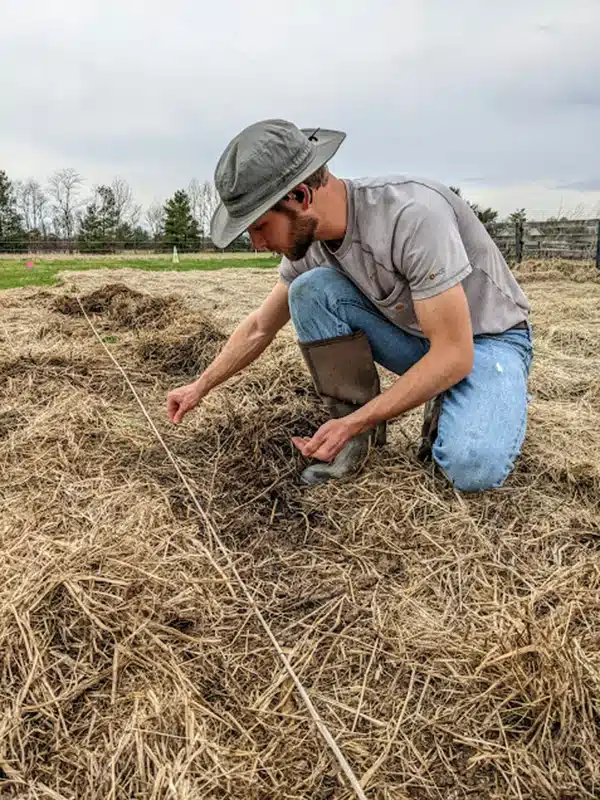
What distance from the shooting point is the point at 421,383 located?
1.80m

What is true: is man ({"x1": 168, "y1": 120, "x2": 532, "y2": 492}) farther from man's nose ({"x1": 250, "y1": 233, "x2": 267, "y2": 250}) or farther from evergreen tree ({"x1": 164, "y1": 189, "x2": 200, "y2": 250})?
evergreen tree ({"x1": 164, "y1": 189, "x2": 200, "y2": 250})

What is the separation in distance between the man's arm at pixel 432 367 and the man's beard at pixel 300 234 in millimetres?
351

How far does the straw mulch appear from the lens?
1.19m

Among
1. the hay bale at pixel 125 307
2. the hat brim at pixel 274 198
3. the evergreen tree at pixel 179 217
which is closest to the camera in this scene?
the hat brim at pixel 274 198

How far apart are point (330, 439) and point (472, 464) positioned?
482 millimetres

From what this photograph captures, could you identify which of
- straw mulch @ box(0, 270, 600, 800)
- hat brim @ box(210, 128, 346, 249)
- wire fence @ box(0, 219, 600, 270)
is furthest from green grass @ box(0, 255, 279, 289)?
hat brim @ box(210, 128, 346, 249)

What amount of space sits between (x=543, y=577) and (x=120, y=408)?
6.36ft

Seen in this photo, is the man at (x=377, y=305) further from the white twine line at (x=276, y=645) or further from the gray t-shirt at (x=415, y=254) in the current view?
the white twine line at (x=276, y=645)

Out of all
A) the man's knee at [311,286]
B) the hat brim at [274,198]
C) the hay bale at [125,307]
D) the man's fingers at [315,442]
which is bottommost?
the hay bale at [125,307]

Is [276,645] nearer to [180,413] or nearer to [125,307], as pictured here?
[180,413]

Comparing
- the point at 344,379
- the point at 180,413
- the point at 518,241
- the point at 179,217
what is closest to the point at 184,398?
the point at 180,413

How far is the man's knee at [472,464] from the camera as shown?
78.0 inches

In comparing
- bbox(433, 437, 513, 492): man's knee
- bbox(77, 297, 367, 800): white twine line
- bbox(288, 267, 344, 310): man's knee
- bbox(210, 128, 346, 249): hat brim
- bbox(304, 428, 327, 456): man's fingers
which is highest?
bbox(210, 128, 346, 249): hat brim

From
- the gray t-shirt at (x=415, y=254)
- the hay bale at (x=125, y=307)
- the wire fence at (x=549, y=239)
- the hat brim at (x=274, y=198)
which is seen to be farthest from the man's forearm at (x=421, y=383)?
the wire fence at (x=549, y=239)
